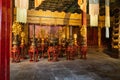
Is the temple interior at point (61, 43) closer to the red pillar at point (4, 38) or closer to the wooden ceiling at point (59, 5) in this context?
the wooden ceiling at point (59, 5)

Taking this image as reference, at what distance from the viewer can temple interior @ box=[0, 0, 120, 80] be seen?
4496 mm

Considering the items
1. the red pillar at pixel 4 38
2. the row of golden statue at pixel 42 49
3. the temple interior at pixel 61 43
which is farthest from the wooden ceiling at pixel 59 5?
the red pillar at pixel 4 38

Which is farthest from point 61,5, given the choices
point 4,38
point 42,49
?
point 4,38

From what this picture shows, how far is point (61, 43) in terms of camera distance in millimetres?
7637

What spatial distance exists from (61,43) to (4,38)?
5519 millimetres

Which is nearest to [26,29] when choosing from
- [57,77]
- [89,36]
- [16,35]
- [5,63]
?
[16,35]

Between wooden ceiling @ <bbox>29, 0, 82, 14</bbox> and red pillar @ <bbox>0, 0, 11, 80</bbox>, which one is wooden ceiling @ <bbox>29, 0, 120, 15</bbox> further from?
red pillar @ <bbox>0, 0, 11, 80</bbox>

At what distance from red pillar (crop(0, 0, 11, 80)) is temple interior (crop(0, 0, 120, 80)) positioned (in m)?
0.82

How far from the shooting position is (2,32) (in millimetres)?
2133

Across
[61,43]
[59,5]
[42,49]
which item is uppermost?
[59,5]

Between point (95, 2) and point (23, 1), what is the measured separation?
2.55m

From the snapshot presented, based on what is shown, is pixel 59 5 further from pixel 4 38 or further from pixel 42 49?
pixel 4 38

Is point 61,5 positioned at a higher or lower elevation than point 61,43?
higher

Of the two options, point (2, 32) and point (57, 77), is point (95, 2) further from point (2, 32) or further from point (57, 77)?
point (2, 32)
